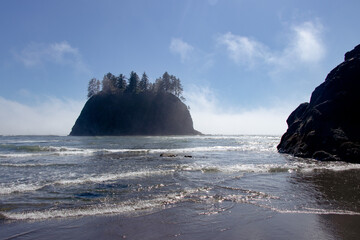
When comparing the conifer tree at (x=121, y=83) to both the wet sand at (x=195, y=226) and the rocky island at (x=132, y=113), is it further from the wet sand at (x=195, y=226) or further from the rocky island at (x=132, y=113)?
the wet sand at (x=195, y=226)

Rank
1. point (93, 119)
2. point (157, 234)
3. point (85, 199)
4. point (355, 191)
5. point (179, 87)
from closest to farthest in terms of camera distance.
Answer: point (157, 234)
point (85, 199)
point (355, 191)
point (93, 119)
point (179, 87)

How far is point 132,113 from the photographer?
101125 millimetres

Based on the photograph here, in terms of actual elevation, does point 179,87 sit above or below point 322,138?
above

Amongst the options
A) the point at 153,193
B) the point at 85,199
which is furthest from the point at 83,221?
the point at 153,193

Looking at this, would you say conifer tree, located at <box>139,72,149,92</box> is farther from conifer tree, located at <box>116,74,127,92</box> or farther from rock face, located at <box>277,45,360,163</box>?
rock face, located at <box>277,45,360,163</box>

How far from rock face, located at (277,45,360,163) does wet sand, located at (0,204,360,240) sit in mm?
14561

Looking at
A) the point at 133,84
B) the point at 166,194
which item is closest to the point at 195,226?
the point at 166,194

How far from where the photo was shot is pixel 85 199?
7.39 meters

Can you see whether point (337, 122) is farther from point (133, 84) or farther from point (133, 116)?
point (133, 84)

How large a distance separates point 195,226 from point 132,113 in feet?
324

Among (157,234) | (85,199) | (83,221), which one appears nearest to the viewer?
(157,234)

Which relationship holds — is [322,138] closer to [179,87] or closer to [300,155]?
[300,155]

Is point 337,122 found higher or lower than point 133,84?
lower

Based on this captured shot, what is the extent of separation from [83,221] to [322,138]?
20720 mm
